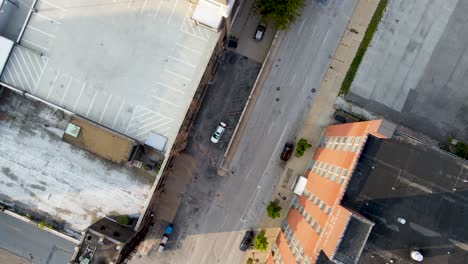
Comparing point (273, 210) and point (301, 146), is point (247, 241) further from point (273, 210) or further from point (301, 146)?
point (301, 146)

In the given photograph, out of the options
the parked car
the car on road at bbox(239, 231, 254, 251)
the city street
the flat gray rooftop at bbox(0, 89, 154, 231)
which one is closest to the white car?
the city street

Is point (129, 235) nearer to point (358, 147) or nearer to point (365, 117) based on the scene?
point (358, 147)

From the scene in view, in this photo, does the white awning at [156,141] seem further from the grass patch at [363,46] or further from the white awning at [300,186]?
the grass patch at [363,46]

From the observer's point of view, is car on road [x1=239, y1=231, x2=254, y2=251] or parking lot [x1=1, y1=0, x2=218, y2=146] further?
car on road [x1=239, y1=231, x2=254, y2=251]

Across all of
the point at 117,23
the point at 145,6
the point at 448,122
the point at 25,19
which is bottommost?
the point at 25,19

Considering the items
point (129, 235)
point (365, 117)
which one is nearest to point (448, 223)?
point (365, 117)

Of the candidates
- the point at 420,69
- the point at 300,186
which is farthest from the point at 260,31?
the point at 420,69

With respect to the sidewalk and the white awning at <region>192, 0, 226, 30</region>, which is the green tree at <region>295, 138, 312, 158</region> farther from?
the white awning at <region>192, 0, 226, 30</region>
